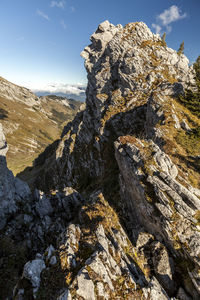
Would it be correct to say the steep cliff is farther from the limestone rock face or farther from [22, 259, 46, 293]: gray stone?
the limestone rock face

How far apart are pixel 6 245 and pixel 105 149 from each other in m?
34.4

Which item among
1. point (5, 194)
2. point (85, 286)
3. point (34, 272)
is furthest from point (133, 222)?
point (5, 194)

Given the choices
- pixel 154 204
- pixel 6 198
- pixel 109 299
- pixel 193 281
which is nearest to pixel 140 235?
pixel 154 204

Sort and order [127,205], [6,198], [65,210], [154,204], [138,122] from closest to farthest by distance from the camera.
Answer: [154,204] < [127,205] < [65,210] < [6,198] < [138,122]

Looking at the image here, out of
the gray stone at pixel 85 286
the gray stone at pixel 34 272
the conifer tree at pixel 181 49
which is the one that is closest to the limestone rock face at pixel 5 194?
the gray stone at pixel 34 272

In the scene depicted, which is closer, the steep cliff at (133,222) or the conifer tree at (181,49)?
the steep cliff at (133,222)

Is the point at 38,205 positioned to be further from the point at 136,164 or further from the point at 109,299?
the point at 109,299

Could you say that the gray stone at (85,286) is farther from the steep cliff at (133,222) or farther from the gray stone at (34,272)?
the gray stone at (34,272)

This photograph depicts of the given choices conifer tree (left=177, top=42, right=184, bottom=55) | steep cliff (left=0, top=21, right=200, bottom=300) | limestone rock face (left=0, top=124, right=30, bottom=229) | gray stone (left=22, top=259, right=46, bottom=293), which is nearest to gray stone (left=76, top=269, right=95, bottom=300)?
steep cliff (left=0, top=21, right=200, bottom=300)

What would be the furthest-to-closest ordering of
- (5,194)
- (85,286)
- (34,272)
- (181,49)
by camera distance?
(181,49), (5,194), (34,272), (85,286)

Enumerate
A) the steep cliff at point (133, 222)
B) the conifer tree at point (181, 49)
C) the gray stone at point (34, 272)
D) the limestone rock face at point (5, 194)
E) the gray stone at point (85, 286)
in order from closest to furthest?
1. the gray stone at point (85, 286)
2. the steep cliff at point (133, 222)
3. the gray stone at point (34, 272)
4. the limestone rock face at point (5, 194)
5. the conifer tree at point (181, 49)

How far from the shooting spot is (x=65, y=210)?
27641 mm

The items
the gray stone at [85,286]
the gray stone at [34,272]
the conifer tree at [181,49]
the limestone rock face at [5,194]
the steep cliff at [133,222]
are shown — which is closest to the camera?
the gray stone at [85,286]

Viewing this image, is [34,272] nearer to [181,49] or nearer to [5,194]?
[5,194]
